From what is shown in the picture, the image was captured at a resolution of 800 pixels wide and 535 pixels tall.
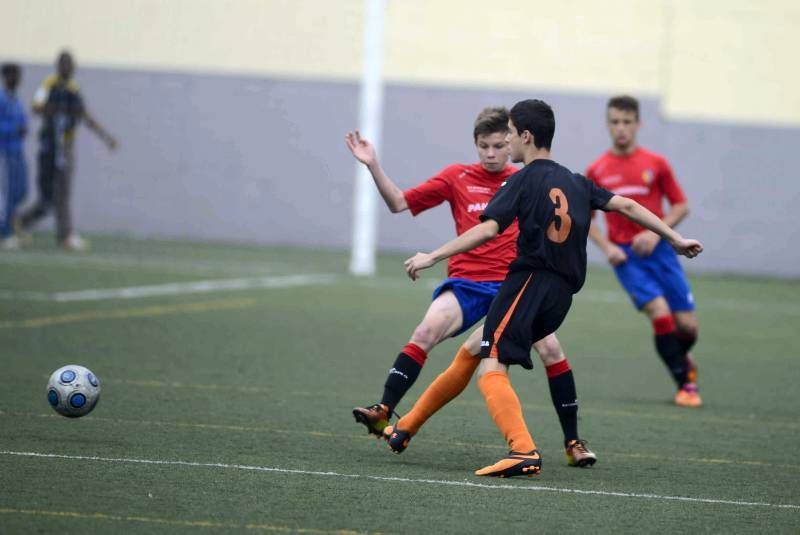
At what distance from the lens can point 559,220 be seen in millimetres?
6914

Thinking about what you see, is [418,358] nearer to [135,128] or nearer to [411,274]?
[411,274]

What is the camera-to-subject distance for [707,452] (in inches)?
323

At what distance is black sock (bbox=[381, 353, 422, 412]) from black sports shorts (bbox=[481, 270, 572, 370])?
87 centimetres

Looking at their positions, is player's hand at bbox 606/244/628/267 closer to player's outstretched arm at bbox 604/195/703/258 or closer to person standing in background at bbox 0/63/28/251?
player's outstretched arm at bbox 604/195/703/258

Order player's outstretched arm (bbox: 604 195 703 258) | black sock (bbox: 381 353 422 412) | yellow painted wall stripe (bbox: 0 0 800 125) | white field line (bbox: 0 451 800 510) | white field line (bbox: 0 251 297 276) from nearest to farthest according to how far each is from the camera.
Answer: white field line (bbox: 0 451 800 510), player's outstretched arm (bbox: 604 195 703 258), black sock (bbox: 381 353 422 412), white field line (bbox: 0 251 297 276), yellow painted wall stripe (bbox: 0 0 800 125)

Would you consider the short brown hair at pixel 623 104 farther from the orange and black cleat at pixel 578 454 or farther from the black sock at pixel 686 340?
the orange and black cleat at pixel 578 454

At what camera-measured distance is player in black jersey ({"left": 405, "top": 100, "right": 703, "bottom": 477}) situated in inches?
271

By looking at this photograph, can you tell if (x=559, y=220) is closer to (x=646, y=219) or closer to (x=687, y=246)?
(x=646, y=219)

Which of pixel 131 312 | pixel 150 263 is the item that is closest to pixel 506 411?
pixel 131 312

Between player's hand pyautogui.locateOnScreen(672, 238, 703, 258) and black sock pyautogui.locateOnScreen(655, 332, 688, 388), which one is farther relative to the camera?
black sock pyautogui.locateOnScreen(655, 332, 688, 388)

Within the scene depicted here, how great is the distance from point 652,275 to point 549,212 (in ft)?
13.5

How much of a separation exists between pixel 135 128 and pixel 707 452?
64.6 feet

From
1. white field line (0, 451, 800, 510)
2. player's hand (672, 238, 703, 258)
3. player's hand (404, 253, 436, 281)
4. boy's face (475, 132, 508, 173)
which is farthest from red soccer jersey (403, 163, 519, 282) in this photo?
white field line (0, 451, 800, 510)

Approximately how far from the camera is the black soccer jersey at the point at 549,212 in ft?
22.6
